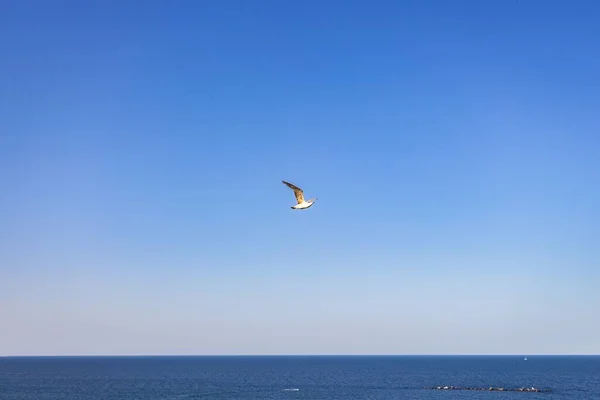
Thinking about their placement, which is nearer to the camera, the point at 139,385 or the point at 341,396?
the point at 341,396

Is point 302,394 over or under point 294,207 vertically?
under

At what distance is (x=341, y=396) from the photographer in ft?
436

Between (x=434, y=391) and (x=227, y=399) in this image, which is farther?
(x=434, y=391)

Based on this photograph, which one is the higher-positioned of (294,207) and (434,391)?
(294,207)

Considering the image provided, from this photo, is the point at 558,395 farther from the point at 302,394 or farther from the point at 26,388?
the point at 26,388

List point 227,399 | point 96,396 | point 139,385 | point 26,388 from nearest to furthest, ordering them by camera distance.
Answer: point 227,399, point 96,396, point 26,388, point 139,385

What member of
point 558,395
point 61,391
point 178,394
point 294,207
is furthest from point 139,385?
point 294,207

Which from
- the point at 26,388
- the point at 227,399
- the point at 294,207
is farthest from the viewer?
the point at 26,388

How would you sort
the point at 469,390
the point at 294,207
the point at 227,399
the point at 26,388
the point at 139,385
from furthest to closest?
the point at 139,385, the point at 26,388, the point at 469,390, the point at 227,399, the point at 294,207

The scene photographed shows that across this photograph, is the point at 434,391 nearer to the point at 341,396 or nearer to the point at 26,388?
the point at 341,396

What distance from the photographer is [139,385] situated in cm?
16862

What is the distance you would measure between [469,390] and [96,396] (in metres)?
90.5

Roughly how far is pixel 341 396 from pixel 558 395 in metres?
51.8

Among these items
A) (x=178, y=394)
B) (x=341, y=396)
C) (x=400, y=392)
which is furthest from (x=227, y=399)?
(x=400, y=392)
